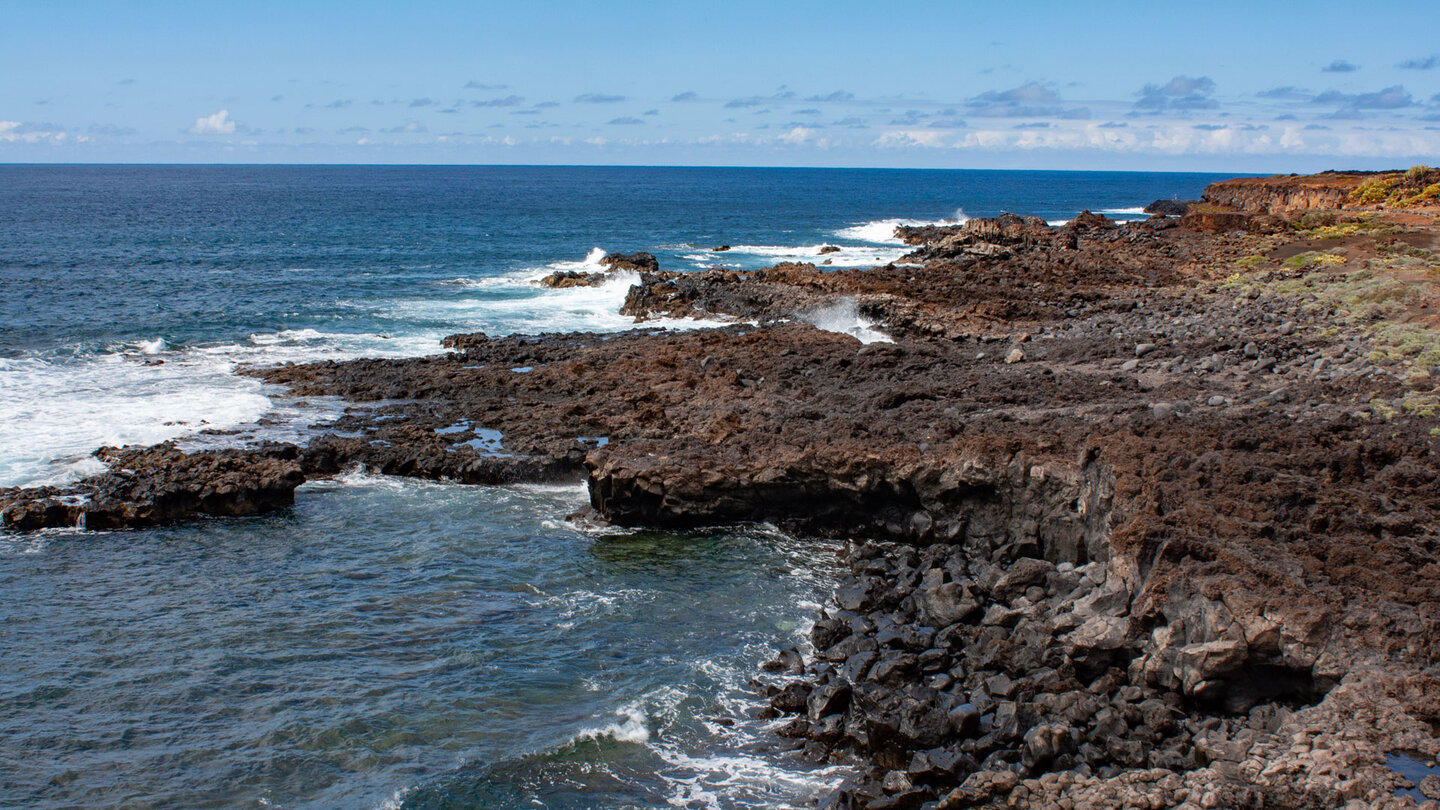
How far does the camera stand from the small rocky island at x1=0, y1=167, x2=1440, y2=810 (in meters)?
11.9

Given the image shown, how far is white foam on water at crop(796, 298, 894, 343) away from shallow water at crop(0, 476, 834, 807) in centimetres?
1907

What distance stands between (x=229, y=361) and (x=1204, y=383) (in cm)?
3256

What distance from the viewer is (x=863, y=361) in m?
28.7

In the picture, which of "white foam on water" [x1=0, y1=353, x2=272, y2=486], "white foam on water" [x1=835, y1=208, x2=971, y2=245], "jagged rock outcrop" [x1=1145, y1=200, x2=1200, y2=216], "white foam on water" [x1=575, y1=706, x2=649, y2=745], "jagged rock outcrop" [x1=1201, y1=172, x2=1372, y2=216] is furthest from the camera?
"jagged rock outcrop" [x1=1145, y1=200, x2=1200, y2=216]

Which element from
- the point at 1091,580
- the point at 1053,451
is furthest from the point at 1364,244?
the point at 1091,580

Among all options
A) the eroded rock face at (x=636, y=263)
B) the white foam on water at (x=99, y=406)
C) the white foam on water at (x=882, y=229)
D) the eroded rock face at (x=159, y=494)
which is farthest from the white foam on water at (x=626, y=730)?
the white foam on water at (x=882, y=229)

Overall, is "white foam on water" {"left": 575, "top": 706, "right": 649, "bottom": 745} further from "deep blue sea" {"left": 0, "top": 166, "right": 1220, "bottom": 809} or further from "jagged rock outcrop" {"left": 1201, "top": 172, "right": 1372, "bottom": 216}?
"jagged rock outcrop" {"left": 1201, "top": 172, "right": 1372, "bottom": 216}

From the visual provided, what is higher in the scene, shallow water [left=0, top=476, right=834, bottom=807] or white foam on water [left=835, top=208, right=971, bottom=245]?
white foam on water [left=835, top=208, right=971, bottom=245]

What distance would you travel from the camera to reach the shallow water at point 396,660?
13.1 metres

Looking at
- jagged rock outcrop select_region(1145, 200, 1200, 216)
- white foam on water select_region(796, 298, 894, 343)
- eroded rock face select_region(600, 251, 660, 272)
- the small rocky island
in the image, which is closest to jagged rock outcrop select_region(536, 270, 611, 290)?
eroded rock face select_region(600, 251, 660, 272)

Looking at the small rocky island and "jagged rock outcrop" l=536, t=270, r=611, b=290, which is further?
"jagged rock outcrop" l=536, t=270, r=611, b=290

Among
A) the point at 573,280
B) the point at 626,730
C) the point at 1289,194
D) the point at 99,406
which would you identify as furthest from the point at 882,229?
the point at 626,730

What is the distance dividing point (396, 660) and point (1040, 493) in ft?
37.7

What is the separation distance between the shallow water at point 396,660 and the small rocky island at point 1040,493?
1310 mm
